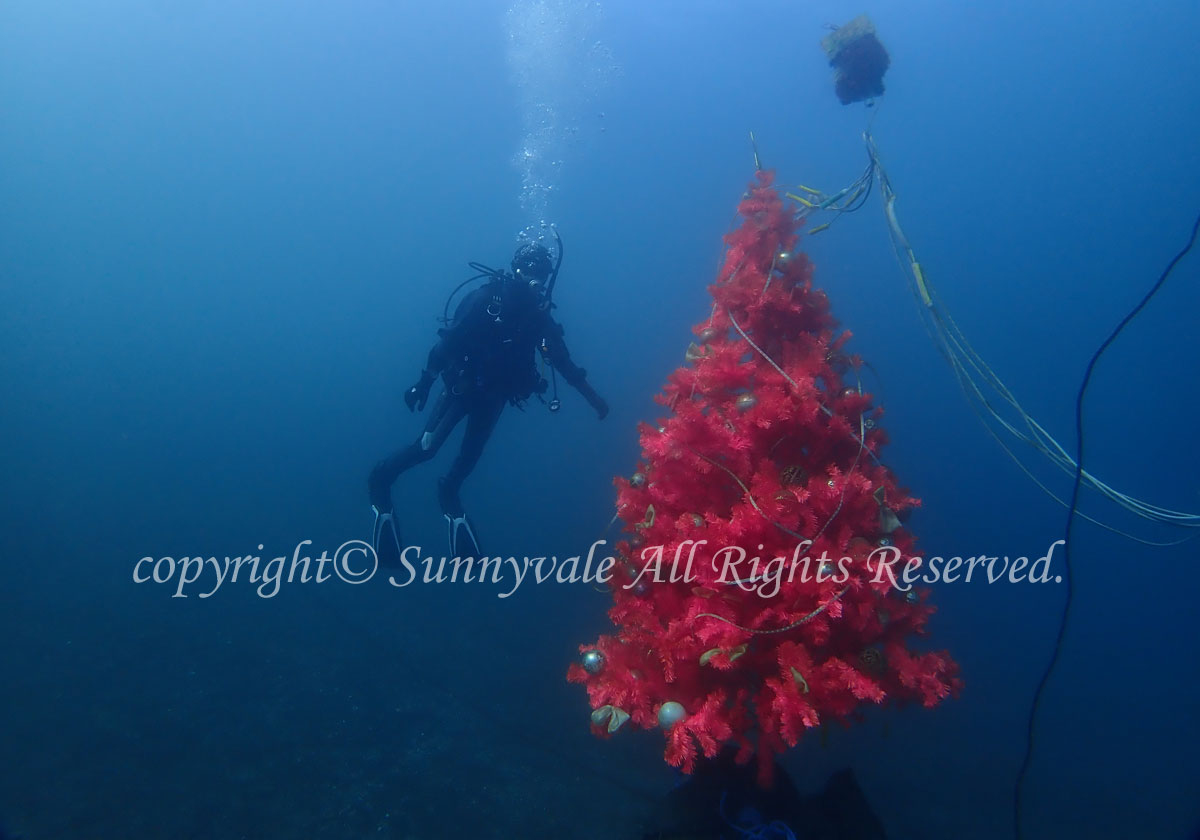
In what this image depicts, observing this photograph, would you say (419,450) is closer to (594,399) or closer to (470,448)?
(470,448)

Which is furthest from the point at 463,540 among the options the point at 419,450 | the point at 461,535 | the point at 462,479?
the point at 419,450

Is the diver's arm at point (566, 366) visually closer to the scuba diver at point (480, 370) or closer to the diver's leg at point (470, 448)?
the scuba diver at point (480, 370)

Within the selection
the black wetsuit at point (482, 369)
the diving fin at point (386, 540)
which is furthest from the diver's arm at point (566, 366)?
the diving fin at point (386, 540)

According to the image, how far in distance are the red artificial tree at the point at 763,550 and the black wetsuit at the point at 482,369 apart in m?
3.26

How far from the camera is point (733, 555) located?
120 inches

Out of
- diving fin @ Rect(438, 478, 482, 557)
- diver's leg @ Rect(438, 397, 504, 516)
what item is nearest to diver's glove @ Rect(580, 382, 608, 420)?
diver's leg @ Rect(438, 397, 504, 516)

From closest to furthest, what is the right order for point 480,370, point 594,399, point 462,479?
point 594,399 → point 480,370 → point 462,479

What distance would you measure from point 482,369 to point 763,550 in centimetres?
500

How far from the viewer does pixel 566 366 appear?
6.88 metres

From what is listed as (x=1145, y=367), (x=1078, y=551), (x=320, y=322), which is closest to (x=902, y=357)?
(x=1145, y=367)

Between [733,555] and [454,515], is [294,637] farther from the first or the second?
[733,555]

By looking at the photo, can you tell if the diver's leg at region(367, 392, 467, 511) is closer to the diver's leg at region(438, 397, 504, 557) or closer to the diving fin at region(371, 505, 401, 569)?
the diving fin at region(371, 505, 401, 569)

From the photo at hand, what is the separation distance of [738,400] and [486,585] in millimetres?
13065

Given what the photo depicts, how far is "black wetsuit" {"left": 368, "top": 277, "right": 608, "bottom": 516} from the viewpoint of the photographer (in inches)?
273
